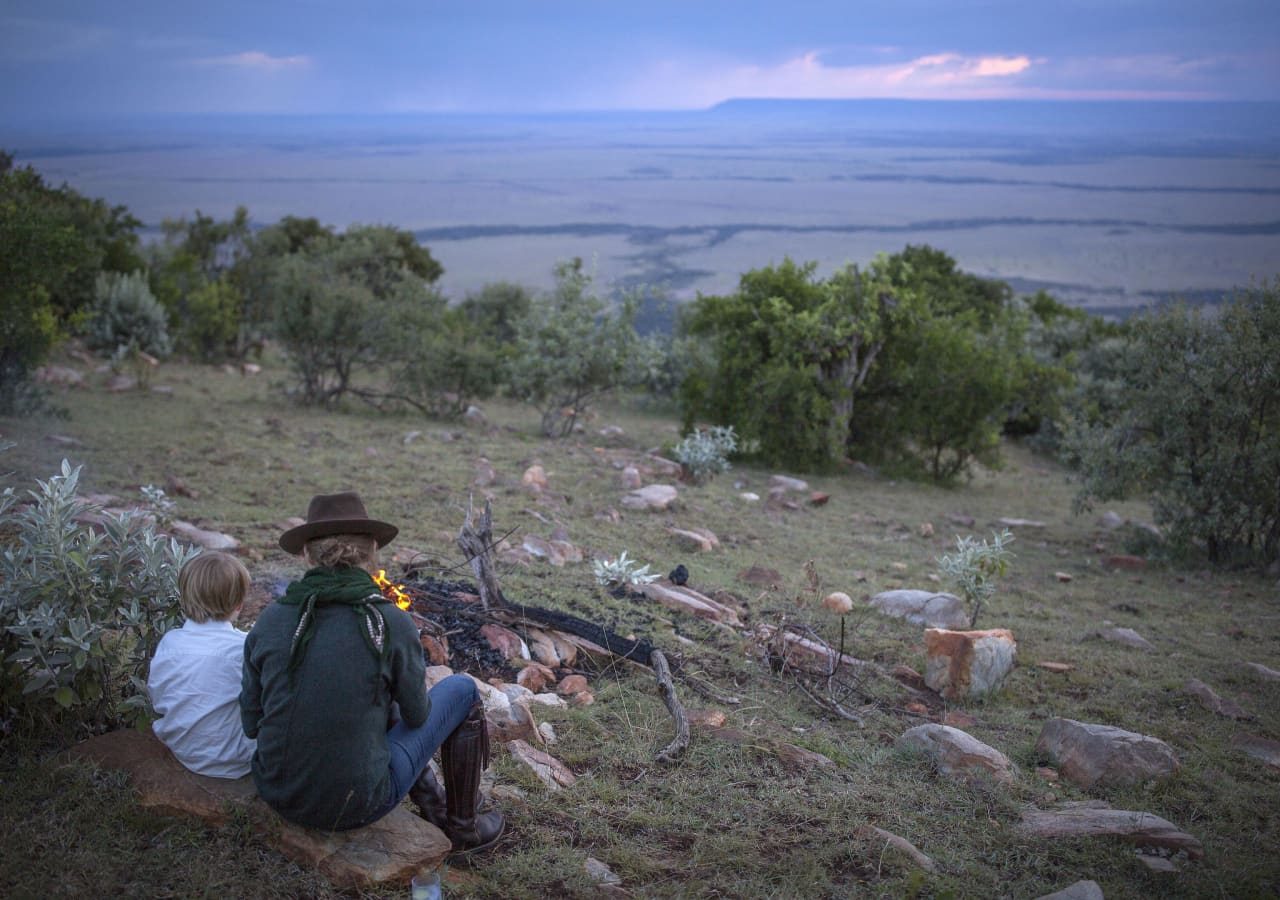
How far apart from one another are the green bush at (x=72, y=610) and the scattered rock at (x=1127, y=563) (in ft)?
31.2

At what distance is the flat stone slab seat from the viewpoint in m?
3.41

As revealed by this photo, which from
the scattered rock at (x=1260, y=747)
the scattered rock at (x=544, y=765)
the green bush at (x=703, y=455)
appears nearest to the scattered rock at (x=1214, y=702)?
the scattered rock at (x=1260, y=747)

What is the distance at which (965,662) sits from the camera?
6.00m

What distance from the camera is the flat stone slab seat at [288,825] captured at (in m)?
3.41

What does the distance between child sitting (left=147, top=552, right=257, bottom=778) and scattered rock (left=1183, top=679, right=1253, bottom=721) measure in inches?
223

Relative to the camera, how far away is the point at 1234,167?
8219 cm

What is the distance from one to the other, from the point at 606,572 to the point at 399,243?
21.5 meters

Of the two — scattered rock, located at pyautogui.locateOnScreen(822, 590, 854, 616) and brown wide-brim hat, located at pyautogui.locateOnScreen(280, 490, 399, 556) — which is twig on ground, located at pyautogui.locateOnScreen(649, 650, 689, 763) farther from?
scattered rock, located at pyautogui.locateOnScreen(822, 590, 854, 616)

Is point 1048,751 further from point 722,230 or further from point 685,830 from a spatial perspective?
point 722,230

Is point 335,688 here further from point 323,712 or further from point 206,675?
point 206,675

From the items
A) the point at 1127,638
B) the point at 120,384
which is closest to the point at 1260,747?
the point at 1127,638

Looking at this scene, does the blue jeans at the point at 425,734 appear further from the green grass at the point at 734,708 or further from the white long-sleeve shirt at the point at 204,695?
the white long-sleeve shirt at the point at 204,695

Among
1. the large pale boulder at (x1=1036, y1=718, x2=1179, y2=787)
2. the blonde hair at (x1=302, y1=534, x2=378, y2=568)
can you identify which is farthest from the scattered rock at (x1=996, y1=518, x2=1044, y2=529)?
the blonde hair at (x1=302, y1=534, x2=378, y2=568)

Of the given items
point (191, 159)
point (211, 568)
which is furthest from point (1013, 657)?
point (191, 159)
